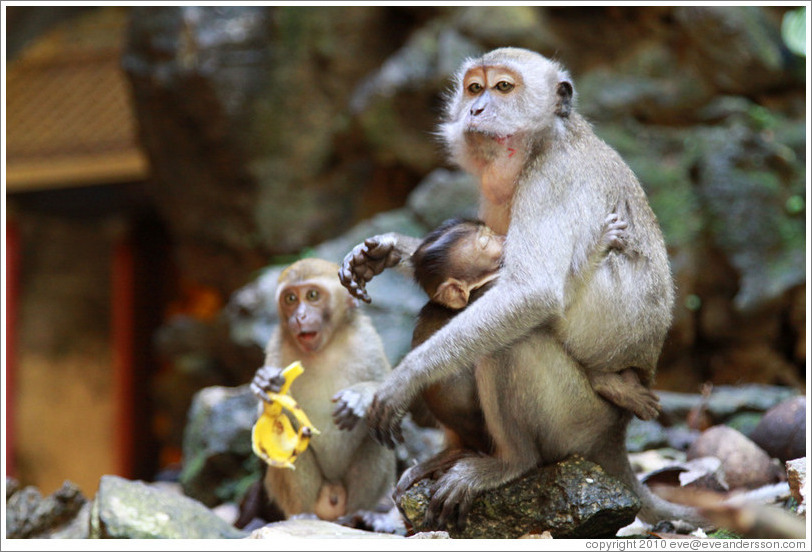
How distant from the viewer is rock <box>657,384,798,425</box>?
7.43 meters

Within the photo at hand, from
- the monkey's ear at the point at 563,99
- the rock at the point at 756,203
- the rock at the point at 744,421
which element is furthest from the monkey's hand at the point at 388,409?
the rock at the point at 756,203

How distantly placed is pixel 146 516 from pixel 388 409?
5.35ft

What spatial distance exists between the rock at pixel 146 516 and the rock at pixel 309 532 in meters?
0.47

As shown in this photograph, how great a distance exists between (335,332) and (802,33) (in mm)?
6583

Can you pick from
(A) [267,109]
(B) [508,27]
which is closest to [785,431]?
(B) [508,27]

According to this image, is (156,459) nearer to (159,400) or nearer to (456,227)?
(159,400)

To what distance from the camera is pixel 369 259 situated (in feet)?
15.6

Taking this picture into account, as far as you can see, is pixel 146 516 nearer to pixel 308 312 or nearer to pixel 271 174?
pixel 308 312

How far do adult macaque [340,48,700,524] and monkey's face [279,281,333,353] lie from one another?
0.72 meters

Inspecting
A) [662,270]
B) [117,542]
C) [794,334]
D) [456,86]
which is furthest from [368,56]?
[117,542]

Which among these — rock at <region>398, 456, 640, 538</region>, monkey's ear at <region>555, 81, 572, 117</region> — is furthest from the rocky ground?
monkey's ear at <region>555, 81, 572, 117</region>

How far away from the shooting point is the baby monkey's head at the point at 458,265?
177 inches

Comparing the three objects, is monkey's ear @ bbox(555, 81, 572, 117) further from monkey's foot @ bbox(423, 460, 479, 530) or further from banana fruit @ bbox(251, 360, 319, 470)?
banana fruit @ bbox(251, 360, 319, 470)

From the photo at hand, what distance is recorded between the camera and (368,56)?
12.6 meters
